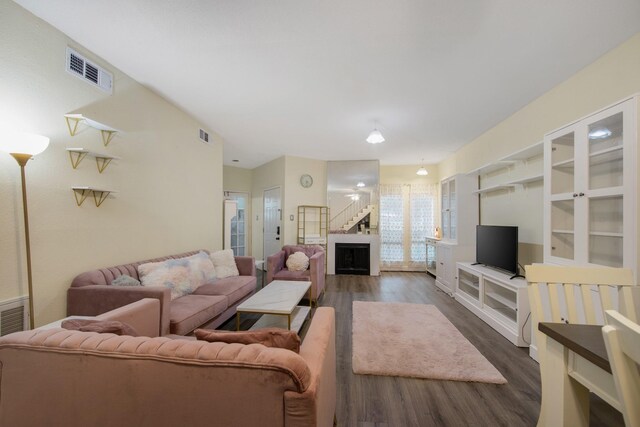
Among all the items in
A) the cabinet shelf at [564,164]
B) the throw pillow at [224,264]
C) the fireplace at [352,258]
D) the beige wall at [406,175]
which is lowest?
the fireplace at [352,258]

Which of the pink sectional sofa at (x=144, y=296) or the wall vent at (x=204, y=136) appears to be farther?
the wall vent at (x=204, y=136)

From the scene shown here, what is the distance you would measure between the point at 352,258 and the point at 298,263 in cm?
221

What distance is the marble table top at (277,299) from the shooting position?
2.47m

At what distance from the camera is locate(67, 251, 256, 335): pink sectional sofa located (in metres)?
2.04

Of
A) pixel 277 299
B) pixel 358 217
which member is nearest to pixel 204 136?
pixel 277 299

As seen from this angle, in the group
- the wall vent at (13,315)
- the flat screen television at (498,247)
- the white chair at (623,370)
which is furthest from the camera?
the flat screen television at (498,247)

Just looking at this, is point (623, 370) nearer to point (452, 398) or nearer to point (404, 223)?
point (452, 398)

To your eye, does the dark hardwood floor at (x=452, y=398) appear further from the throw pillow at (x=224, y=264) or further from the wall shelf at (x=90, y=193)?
the wall shelf at (x=90, y=193)

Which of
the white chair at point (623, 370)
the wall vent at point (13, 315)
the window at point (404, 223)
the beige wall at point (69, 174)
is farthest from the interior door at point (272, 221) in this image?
the white chair at point (623, 370)

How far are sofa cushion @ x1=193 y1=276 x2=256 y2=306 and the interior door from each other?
8.31ft

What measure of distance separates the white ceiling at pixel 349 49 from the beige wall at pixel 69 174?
261 millimetres

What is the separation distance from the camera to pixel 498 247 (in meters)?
3.33

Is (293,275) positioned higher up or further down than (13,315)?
further down

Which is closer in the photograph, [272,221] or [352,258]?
[352,258]
